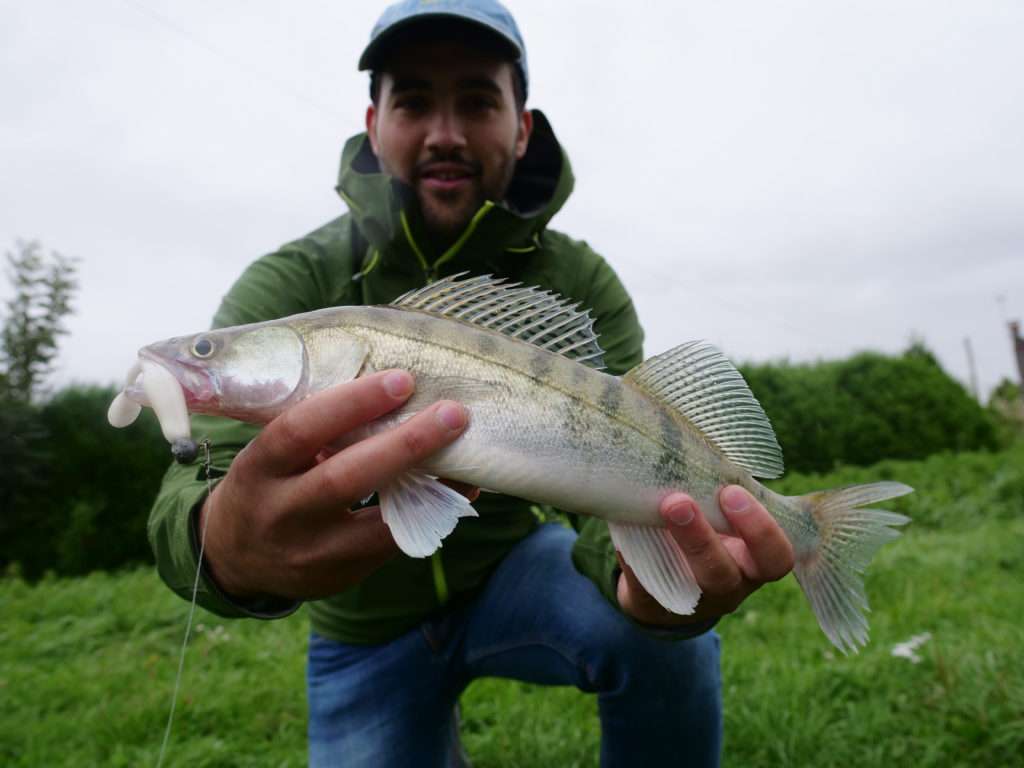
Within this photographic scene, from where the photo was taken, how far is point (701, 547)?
1.95 metres

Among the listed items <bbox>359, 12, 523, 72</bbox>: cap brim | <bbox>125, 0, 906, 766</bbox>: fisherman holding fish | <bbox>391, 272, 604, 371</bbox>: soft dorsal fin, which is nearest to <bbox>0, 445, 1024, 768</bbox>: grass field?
<bbox>125, 0, 906, 766</bbox>: fisherman holding fish

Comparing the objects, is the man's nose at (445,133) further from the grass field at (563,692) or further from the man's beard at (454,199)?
the grass field at (563,692)

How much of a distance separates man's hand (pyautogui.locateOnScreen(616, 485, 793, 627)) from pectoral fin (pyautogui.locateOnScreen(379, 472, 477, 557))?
1.77ft

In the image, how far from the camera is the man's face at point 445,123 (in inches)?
124

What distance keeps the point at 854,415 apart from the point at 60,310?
41.7ft

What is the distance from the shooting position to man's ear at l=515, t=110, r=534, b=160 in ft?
11.6

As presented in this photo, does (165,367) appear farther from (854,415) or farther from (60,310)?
(854,415)

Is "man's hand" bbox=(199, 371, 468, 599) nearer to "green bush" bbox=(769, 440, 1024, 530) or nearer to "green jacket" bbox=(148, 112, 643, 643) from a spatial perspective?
"green jacket" bbox=(148, 112, 643, 643)

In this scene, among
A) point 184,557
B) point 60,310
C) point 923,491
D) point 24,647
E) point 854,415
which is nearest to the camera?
point 184,557

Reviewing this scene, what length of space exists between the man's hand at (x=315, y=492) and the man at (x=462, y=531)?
37cm

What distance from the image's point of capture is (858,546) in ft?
6.95

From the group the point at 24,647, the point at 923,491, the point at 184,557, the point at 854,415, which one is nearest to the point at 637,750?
the point at 184,557

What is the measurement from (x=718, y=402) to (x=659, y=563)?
0.47m

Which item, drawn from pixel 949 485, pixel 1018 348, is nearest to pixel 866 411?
pixel 949 485
